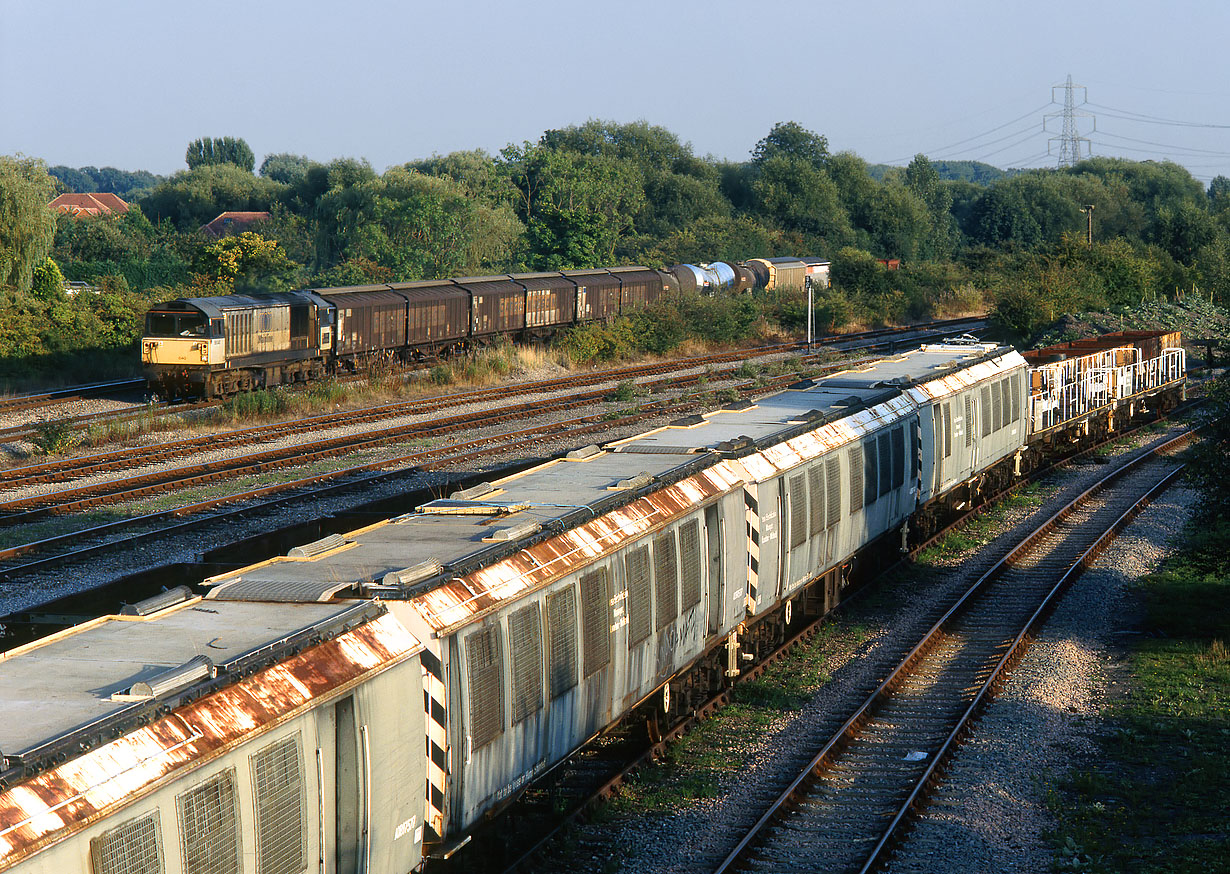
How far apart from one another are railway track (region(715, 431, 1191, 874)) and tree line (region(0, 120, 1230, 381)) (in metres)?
7.28

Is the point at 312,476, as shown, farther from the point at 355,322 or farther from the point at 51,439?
the point at 355,322

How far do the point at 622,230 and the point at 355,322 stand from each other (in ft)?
202

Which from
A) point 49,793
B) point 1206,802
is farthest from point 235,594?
point 1206,802

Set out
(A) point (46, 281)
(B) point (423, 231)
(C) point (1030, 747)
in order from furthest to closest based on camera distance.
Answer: (B) point (423, 231) → (A) point (46, 281) → (C) point (1030, 747)

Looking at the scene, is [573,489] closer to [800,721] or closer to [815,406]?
[800,721]

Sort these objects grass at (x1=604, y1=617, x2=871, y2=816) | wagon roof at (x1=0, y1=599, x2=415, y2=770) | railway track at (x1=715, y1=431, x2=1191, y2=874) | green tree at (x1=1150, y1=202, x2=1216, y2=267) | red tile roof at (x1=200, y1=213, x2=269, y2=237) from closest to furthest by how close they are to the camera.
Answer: wagon roof at (x1=0, y1=599, x2=415, y2=770) < railway track at (x1=715, y1=431, x2=1191, y2=874) < grass at (x1=604, y1=617, x2=871, y2=816) < green tree at (x1=1150, y1=202, x2=1216, y2=267) < red tile roof at (x1=200, y1=213, x2=269, y2=237)

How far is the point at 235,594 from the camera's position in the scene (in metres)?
8.18

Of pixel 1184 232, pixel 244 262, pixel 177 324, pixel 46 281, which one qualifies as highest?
pixel 1184 232

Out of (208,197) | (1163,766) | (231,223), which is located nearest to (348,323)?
(1163,766)

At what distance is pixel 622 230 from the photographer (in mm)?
100375

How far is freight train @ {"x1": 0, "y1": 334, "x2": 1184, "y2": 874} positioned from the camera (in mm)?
5922

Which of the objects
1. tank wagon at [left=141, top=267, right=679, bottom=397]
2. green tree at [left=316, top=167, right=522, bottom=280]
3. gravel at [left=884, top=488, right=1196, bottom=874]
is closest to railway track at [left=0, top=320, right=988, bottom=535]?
tank wagon at [left=141, top=267, right=679, bottom=397]

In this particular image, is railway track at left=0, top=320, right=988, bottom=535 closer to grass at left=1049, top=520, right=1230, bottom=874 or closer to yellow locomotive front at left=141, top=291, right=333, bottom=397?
yellow locomotive front at left=141, top=291, right=333, bottom=397

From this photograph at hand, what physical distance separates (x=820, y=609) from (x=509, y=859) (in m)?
8.40
